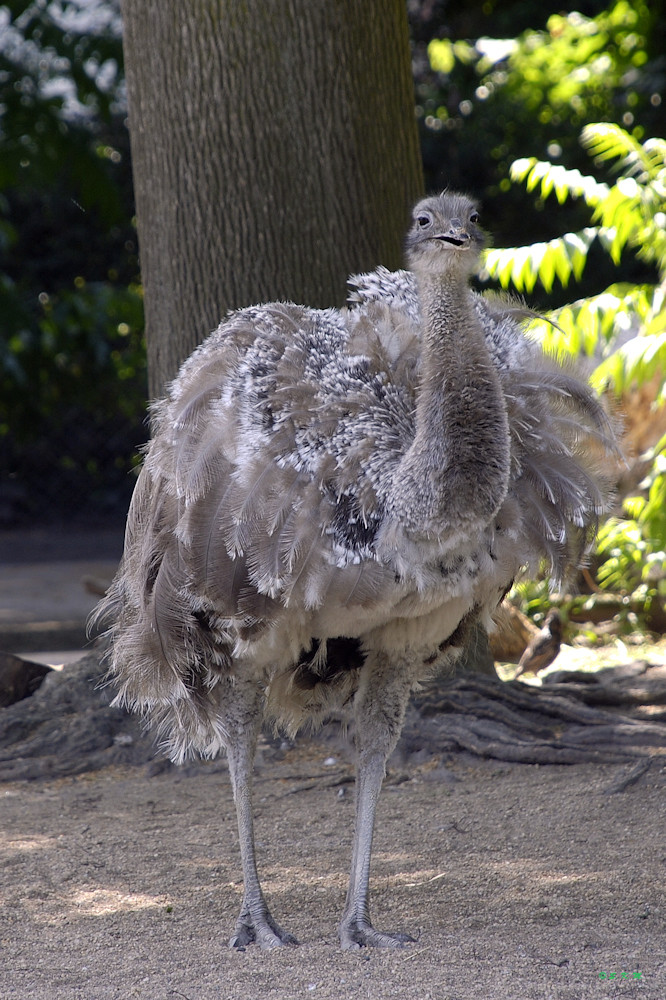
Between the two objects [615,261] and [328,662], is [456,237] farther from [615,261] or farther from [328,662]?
[615,261]

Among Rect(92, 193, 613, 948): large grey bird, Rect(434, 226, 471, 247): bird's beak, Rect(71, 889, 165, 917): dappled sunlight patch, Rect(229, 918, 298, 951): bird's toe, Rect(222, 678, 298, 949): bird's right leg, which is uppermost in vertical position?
Rect(434, 226, 471, 247): bird's beak

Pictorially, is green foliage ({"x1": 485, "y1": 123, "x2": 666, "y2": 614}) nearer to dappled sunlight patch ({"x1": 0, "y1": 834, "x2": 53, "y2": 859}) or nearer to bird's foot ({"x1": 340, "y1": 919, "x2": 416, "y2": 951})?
bird's foot ({"x1": 340, "y1": 919, "x2": 416, "y2": 951})

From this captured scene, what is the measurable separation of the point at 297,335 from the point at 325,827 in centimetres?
201

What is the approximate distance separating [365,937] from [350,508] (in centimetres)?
130

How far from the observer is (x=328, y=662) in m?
3.90

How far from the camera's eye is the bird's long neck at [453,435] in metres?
3.19

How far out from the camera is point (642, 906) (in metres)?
3.69

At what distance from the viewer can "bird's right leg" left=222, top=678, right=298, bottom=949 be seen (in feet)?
11.7

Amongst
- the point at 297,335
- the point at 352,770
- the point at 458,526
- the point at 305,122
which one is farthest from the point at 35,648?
the point at 458,526

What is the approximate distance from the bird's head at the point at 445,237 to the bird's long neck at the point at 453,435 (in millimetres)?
66

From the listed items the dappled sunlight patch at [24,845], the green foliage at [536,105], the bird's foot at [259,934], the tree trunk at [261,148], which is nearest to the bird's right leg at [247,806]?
the bird's foot at [259,934]

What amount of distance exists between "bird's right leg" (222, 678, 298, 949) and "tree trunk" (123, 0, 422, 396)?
207 cm

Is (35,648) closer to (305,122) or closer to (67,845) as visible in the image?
(67,845)

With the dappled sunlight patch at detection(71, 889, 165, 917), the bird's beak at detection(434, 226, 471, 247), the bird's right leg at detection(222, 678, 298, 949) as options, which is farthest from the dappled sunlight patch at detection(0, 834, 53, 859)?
the bird's beak at detection(434, 226, 471, 247)
